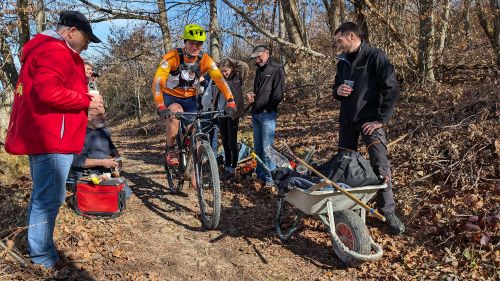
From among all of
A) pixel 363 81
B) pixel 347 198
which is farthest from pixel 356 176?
pixel 363 81

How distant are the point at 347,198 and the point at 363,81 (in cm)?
141

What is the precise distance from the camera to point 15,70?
25.9ft

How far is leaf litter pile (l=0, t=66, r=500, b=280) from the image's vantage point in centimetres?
368

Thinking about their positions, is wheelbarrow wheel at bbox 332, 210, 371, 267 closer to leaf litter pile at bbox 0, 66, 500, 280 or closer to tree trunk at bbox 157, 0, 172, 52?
leaf litter pile at bbox 0, 66, 500, 280

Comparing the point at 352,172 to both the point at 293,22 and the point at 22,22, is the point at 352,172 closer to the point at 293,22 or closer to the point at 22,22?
the point at 22,22

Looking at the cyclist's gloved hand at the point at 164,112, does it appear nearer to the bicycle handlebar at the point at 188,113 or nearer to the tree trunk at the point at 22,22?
the bicycle handlebar at the point at 188,113

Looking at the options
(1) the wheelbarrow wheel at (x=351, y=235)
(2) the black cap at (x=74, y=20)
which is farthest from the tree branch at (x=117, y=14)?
(1) the wheelbarrow wheel at (x=351, y=235)

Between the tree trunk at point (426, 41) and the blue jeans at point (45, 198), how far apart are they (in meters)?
7.94

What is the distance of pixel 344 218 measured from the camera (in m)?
3.71

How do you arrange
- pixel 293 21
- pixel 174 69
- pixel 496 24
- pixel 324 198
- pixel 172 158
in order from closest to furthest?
pixel 324 198 < pixel 174 69 < pixel 172 158 < pixel 496 24 < pixel 293 21

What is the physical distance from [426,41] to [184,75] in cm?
612

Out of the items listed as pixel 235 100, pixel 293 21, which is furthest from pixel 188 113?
pixel 293 21

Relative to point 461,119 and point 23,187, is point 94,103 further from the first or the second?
point 461,119

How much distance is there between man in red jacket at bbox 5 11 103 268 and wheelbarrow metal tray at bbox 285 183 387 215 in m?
2.08
